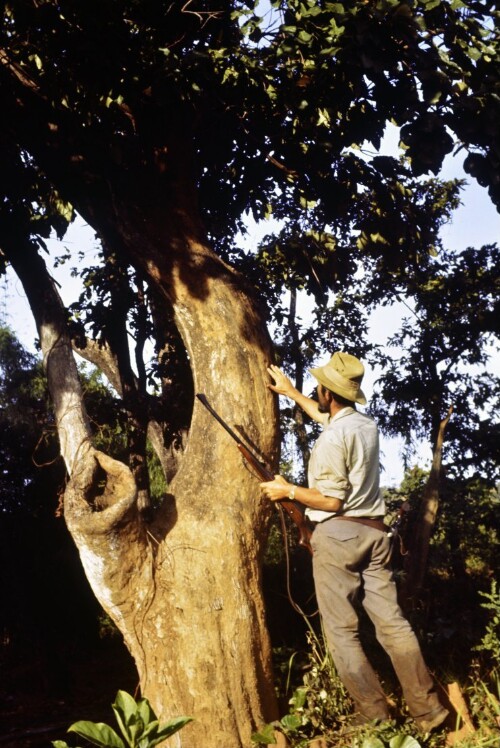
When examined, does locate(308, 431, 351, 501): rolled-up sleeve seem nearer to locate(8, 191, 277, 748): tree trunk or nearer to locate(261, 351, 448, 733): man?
locate(261, 351, 448, 733): man

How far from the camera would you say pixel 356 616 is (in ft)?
13.6

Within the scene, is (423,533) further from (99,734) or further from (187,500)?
(99,734)

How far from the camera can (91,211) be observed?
5574 millimetres

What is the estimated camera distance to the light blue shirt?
4152 millimetres

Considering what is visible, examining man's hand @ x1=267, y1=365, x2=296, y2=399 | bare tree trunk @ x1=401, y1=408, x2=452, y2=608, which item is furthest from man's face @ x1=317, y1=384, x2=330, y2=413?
bare tree trunk @ x1=401, y1=408, x2=452, y2=608

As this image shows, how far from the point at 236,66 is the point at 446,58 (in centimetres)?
168

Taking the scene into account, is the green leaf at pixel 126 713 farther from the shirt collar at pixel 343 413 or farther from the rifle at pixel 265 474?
the shirt collar at pixel 343 413

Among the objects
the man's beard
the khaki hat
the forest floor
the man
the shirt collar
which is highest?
the khaki hat

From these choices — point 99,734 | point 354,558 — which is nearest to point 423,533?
point 354,558

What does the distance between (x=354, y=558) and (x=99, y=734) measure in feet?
6.12

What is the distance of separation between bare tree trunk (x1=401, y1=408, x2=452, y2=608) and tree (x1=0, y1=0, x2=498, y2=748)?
5263 millimetres

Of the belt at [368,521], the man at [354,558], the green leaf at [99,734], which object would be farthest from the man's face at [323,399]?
the green leaf at [99,734]

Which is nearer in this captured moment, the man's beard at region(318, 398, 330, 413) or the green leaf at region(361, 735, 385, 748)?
the green leaf at region(361, 735, 385, 748)

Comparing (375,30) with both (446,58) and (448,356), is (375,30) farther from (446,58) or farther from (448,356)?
(448,356)
